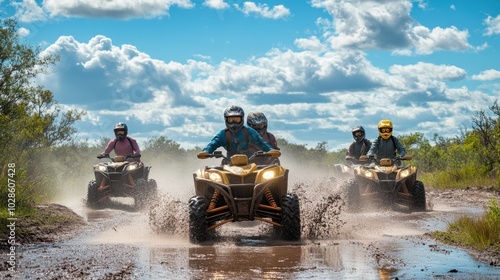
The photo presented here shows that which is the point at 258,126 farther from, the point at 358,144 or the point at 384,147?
the point at 358,144

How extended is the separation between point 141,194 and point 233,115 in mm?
8219

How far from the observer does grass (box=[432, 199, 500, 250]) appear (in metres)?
11.5

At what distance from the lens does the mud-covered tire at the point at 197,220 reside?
40.4 feet

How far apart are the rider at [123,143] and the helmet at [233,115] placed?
29.5 ft

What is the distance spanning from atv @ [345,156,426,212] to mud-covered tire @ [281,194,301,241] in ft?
23.3

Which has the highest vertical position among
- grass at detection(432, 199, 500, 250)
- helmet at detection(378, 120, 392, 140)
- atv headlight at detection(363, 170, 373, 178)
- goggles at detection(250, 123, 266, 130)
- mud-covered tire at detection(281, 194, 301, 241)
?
helmet at detection(378, 120, 392, 140)

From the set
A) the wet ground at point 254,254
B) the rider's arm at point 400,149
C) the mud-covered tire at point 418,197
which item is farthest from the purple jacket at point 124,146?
the mud-covered tire at point 418,197

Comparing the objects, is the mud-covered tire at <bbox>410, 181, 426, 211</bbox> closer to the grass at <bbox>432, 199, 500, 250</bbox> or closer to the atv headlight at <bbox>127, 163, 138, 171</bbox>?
the grass at <bbox>432, 199, 500, 250</bbox>

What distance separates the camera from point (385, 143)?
2061 centimetres

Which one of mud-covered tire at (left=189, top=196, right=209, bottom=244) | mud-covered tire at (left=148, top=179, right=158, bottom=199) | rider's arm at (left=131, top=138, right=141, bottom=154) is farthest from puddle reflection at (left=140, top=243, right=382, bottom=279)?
rider's arm at (left=131, top=138, right=141, bottom=154)

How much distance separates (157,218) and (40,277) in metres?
6.37

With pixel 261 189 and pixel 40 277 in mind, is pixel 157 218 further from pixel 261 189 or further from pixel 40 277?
pixel 40 277

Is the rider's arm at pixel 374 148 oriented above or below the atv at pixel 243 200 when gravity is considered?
above

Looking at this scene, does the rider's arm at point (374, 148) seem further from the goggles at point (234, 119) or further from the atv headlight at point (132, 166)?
the goggles at point (234, 119)
